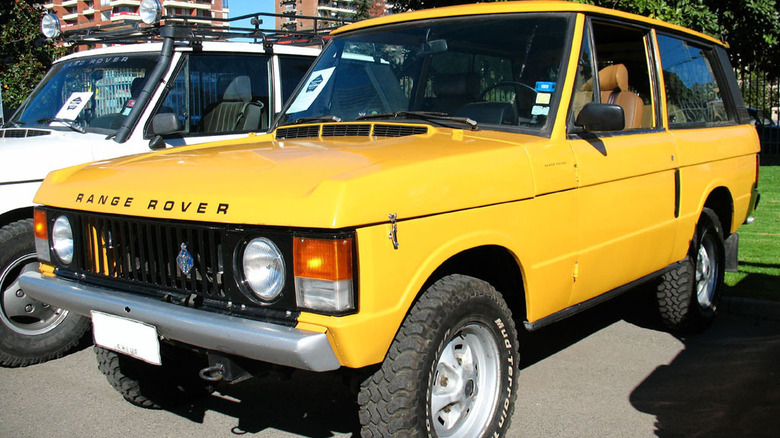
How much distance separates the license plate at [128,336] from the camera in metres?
3.05

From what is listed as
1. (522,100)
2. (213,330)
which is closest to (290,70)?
(522,100)

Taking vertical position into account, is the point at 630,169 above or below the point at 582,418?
above

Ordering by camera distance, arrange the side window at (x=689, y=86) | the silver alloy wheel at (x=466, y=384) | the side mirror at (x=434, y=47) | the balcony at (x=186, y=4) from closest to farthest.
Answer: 1. the silver alloy wheel at (x=466, y=384)
2. the side mirror at (x=434, y=47)
3. the side window at (x=689, y=86)
4. the balcony at (x=186, y=4)

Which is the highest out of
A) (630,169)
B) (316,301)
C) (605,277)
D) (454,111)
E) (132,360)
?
(454,111)

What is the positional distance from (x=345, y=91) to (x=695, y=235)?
2.66 meters

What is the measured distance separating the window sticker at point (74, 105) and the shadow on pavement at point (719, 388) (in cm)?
459

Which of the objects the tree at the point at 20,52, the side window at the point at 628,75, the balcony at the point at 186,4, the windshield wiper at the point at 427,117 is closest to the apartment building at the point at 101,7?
the balcony at the point at 186,4

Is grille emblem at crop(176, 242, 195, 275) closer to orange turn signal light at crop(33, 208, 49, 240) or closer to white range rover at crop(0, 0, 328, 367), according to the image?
orange turn signal light at crop(33, 208, 49, 240)

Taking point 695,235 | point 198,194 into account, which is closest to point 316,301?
point 198,194

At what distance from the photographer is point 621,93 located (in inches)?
193

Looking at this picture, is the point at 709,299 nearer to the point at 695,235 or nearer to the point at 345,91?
the point at 695,235

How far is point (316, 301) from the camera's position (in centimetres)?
272

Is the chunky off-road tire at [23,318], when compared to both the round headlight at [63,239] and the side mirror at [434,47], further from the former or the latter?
the side mirror at [434,47]

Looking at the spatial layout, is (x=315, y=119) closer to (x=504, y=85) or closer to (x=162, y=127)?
(x=504, y=85)
